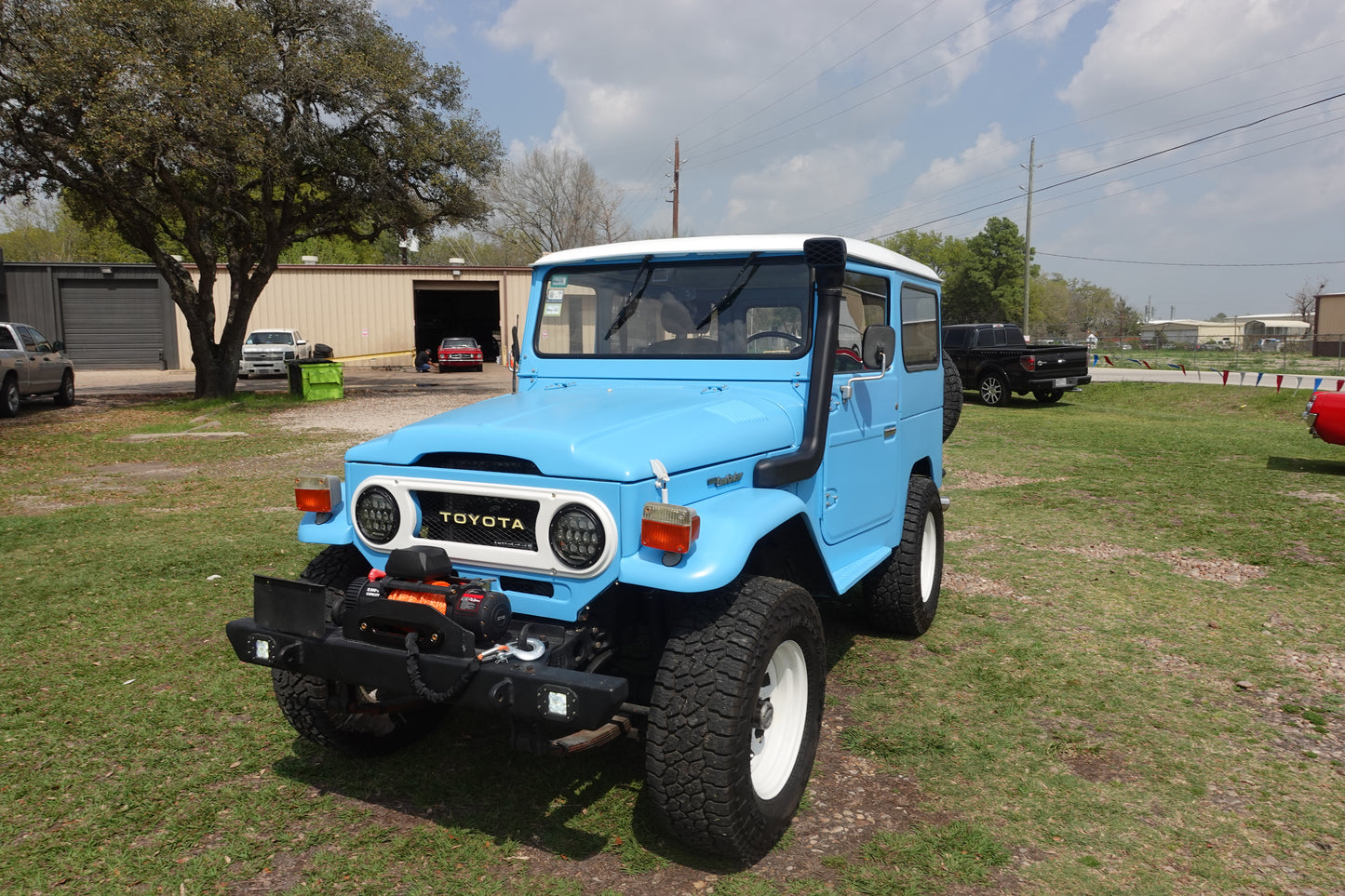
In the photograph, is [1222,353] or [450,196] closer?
[450,196]

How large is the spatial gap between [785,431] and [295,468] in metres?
9.17

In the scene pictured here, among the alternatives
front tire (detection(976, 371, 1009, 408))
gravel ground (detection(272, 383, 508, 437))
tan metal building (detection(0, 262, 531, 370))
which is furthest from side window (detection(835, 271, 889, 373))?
tan metal building (detection(0, 262, 531, 370))

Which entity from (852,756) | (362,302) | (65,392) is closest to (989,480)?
(852,756)

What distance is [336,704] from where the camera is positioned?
3461mm

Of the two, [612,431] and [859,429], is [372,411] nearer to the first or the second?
[859,429]

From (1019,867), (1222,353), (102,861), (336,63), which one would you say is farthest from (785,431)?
(1222,353)

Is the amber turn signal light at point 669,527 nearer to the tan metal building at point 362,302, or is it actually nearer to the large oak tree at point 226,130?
the large oak tree at point 226,130

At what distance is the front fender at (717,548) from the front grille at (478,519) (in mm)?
380

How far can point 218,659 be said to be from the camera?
4.94 metres

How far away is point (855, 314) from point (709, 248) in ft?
2.63

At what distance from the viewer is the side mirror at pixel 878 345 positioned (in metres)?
4.12

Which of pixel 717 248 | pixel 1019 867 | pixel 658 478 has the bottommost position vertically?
pixel 1019 867

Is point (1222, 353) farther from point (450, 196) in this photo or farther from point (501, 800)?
point (501, 800)

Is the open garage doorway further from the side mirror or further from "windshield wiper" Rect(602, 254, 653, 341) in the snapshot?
the side mirror
